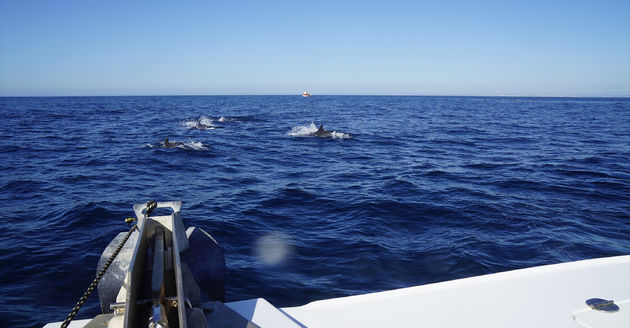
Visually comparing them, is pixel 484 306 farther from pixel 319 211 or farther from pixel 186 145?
pixel 186 145

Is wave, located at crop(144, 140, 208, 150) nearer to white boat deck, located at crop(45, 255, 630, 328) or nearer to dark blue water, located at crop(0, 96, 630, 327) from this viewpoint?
dark blue water, located at crop(0, 96, 630, 327)

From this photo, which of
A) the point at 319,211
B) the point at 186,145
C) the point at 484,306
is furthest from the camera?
the point at 186,145

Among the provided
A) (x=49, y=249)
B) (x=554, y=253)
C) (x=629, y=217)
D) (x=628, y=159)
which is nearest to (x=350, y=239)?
(x=554, y=253)

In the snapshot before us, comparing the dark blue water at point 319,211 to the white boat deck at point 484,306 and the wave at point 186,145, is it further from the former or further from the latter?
the white boat deck at point 484,306

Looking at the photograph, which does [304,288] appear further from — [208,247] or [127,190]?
[127,190]

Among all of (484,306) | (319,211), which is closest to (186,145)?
(319,211)

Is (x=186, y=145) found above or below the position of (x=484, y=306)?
below

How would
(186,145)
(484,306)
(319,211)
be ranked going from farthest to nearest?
1. (186,145)
2. (319,211)
3. (484,306)

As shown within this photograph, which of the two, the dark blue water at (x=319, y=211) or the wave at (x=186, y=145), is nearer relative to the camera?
the dark blue water at (x=319, y=211)

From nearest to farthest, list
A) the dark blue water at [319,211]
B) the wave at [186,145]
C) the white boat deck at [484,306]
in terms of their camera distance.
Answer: the white boat deck at [484,306]
the dark blue water at [319,211]
the wave at [186,145]

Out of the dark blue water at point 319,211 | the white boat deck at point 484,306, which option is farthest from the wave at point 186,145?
the white boat deck at point 484,306

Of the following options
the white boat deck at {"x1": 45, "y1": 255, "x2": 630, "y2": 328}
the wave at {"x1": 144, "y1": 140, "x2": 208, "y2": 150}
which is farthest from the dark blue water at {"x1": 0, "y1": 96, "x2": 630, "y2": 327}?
the white boat deck at {"x1": 45, "y1": 255, "x2": 630, "y2": 328}

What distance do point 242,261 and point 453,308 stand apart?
5168 mm

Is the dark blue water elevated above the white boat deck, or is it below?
below
